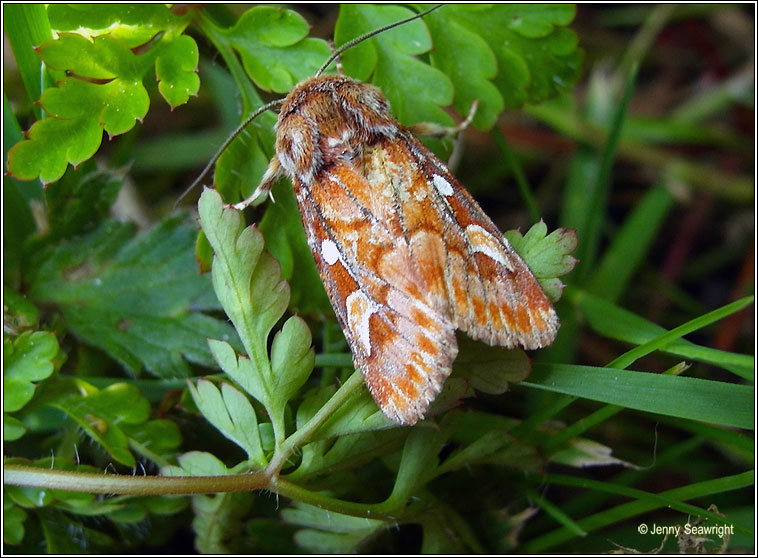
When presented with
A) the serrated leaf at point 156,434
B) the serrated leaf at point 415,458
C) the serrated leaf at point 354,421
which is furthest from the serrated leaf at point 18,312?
the serrated leaf at point 415,458

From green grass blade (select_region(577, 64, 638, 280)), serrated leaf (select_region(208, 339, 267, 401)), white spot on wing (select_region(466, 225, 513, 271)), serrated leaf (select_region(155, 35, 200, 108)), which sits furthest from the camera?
green grass blade (select_region(577, 64, 638, 280))

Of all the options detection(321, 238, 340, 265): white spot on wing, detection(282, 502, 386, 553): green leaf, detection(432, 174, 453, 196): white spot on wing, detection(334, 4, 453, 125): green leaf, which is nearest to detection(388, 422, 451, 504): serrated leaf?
detection(282, 502, 386, 553): green leaf

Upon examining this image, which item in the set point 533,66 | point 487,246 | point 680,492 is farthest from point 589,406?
point 533,66

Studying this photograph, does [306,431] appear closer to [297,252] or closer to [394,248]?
[394,248]

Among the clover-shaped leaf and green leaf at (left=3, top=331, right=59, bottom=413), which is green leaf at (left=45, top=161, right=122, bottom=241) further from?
the clover-shaped leaf

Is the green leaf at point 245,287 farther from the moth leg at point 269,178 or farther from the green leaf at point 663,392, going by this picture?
the green leaf at point 663,392

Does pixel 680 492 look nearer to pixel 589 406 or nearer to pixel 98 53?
pixel 589 406

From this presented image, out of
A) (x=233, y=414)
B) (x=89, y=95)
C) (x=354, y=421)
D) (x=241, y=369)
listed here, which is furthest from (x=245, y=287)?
(x=89, y=95)

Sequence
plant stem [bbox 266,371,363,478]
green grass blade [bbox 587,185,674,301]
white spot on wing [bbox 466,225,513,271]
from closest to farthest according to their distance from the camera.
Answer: plant stem [bbox 266,371,363,478] → white spot on wing [bbox 466,225,513,271] → green grass blade [bbox 587,185,674,301]
